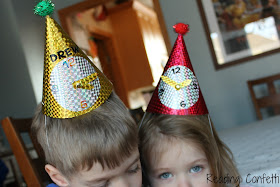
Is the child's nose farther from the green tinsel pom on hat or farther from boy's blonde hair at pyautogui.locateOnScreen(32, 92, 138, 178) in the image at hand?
the green tinsel pom on hat

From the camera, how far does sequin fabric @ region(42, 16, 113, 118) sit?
682 millimetres

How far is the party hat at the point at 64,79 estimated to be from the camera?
2.24 feet

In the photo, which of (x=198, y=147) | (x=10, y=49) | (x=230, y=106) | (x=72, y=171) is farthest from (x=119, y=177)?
(x=10, y=49)

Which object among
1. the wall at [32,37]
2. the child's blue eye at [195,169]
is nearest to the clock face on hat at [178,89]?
the child's blue eye at [195,169]

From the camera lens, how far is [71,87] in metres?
0.69

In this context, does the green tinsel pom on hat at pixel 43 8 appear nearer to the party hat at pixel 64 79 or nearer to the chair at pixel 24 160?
the party hat at pixel 64 79

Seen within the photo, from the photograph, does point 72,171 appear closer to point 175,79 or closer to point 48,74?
point 48,74

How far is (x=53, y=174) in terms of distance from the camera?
0.71m

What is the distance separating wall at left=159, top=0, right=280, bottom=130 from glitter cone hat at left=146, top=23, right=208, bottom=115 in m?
2.41

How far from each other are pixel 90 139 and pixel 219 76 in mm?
2693

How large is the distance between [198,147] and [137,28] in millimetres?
4836

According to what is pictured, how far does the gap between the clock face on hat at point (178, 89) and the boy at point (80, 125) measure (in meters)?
0.15

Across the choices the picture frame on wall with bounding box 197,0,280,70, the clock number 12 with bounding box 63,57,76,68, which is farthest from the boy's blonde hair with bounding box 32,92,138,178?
the picture frame on wall with bounding box 197,0,280,70

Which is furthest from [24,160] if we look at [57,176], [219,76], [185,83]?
[219,76]
